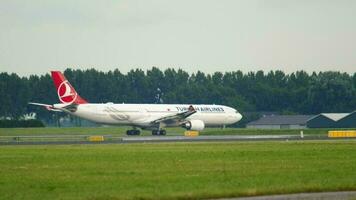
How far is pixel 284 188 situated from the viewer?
2647 centimetres

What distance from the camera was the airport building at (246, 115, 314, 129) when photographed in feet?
487

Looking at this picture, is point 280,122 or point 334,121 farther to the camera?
point 280,122

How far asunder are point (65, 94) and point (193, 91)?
268 ft

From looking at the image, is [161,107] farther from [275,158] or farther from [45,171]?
[45,171]

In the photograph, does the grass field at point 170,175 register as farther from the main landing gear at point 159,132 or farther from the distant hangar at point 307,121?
the distant hangar at point 307,121

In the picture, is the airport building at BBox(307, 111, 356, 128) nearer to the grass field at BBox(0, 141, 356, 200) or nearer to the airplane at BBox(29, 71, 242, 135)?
the airplane at BBox(29, 71, 242, 135)

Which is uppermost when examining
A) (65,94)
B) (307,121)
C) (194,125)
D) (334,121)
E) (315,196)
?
(65,94)

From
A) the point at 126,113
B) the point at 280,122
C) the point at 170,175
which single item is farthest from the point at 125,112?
the point at 170,175

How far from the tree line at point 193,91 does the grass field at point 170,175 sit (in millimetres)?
121036

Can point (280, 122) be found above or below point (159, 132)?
above

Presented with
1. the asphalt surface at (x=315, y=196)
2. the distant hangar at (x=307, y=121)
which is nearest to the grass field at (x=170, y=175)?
the asphalt surface at (x=315, y=196)

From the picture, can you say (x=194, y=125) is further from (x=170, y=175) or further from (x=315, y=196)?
(x=315, y=196)

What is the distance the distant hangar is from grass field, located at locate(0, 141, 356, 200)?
85.9 m

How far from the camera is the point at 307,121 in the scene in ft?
462
